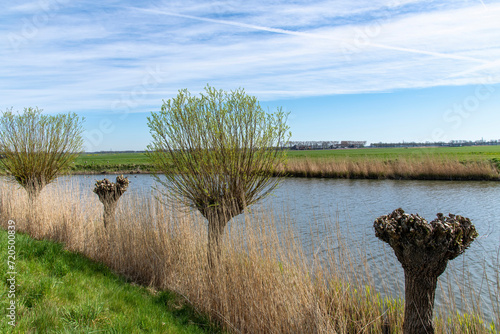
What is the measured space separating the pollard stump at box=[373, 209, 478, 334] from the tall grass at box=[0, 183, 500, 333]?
86cm

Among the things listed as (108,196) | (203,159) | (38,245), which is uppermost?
(203,159)

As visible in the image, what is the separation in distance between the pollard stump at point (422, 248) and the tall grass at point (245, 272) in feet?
2.82

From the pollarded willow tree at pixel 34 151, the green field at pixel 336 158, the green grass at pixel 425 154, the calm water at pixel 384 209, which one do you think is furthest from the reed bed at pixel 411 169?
the pollarded willow tree at pixel 34 151

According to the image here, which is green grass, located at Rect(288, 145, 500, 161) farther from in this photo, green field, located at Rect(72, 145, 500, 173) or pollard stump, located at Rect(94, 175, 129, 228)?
pollard stump, located at Rect(94, 175, 129, 228)

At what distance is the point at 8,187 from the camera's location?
12.6 m

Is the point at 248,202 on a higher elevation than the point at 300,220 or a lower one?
higher

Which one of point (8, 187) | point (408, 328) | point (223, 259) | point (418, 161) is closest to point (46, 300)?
point (223, 259)

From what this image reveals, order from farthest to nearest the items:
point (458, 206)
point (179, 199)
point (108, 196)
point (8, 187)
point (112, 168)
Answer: point (112, 168)
point (458, 206)
point (8, 187)
point (108, 196)
point (179, 199)

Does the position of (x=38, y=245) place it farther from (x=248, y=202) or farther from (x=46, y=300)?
(x=248, y=202)

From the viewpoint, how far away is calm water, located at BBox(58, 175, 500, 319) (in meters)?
9.06

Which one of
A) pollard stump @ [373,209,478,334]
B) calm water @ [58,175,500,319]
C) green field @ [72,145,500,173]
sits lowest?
calm water @ [58,175,500,319]

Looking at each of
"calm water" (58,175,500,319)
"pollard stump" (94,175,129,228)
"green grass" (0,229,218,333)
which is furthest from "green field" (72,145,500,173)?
"calm water" (58,175,500,319)

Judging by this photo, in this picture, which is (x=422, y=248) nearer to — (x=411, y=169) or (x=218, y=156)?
(x=218, y=156)

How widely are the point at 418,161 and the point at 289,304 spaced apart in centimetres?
2878
